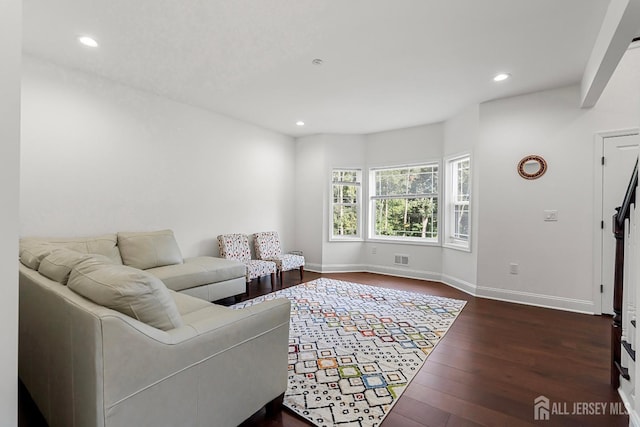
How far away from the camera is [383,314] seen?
343 cm

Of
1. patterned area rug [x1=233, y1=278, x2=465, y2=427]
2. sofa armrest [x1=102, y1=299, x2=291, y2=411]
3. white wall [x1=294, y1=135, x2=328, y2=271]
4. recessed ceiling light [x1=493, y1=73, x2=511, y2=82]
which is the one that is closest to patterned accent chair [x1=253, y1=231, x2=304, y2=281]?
patterned area rug [x1=233, y1=278, x2=465, y2=427]

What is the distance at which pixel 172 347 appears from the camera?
1268 mm

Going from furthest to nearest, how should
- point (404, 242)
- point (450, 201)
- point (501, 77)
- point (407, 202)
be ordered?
point (407, 202), point (404, 242), point (450, 201), point (501, 77)

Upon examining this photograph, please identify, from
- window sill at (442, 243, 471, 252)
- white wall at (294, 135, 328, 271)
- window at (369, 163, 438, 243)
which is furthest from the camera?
white wall at (294, 135, 328, 271)

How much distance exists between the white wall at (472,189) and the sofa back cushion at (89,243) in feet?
14.7

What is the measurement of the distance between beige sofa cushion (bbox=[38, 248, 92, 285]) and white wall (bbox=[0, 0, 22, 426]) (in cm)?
48

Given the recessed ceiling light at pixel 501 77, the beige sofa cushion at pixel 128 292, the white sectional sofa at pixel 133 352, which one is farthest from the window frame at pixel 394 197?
the beige sofa cushion at pixel 128 292

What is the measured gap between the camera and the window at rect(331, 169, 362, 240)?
600 cm

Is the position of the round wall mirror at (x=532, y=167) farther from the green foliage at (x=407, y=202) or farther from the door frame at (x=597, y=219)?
the green foliage at (x=407, y=202)

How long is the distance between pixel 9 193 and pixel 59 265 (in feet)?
2.25

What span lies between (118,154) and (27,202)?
39.1 inches

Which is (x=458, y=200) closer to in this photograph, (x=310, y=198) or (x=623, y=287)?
(x=310, y=198)

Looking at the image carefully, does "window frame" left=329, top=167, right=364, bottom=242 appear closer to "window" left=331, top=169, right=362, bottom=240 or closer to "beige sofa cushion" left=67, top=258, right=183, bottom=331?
"window" left=331, top=169, right=362, bottom=240

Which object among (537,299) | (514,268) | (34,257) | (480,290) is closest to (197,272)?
(34,257)
